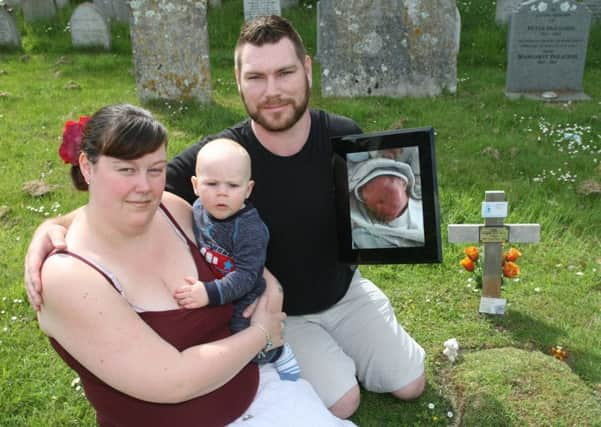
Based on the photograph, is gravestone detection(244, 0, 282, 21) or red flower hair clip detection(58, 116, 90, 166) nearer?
red flower hair clip detection(58, 116, 90, 166)

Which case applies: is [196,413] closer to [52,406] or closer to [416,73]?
[52,406]

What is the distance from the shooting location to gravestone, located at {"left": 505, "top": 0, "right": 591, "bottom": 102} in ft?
26.0

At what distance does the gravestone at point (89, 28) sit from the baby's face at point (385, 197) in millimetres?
9314

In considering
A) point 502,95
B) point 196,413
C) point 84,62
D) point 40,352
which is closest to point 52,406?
point 40,352

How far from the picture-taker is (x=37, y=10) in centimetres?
1251

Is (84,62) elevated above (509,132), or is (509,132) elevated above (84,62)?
(84,62)

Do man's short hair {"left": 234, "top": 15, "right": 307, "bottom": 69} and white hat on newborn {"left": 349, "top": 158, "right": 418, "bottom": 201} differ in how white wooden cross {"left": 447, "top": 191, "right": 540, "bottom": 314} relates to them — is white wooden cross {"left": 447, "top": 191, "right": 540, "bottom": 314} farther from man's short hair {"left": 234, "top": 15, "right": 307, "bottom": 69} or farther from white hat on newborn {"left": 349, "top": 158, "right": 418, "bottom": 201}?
man's short hair {"left": 234, "top": 15, "right": 307, "bottom": 69}

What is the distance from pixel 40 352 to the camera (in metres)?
3.53

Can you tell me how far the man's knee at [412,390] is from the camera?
10.4ft

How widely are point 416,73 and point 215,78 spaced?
3.08 metres

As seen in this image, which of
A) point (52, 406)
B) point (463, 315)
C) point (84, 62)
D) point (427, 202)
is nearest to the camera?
point (427, 202)

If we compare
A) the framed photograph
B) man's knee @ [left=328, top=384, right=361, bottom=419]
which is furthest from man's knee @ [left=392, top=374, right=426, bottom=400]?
the framed photograph

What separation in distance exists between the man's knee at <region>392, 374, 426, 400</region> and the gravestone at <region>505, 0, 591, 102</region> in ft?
19.6

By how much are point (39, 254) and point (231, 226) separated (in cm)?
72
